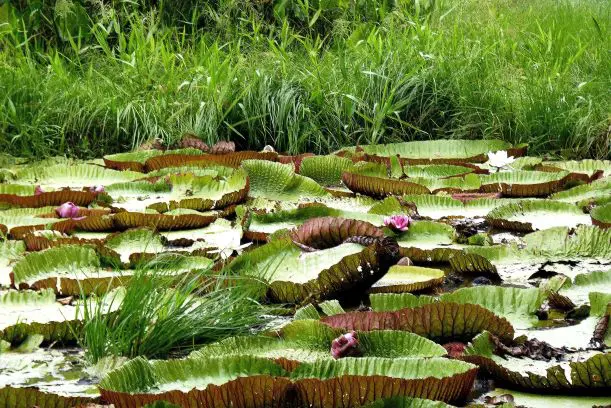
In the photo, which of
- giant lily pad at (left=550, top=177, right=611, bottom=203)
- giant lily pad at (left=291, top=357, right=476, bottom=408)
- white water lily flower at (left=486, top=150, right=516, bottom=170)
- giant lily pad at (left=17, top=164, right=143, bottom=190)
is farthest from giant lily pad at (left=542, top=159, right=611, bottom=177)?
giant lily pad at (left=291, top=357, right=476, bottom=408)

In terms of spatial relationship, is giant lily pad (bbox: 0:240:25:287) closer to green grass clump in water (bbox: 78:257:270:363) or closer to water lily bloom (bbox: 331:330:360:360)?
green grass clump in water (bbox: 78:257:270:363)

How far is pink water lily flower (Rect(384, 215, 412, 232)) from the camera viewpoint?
3275 millimetres

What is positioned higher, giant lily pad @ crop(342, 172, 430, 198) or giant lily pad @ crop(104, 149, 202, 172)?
giant lily pad @ crop(342, 172, 430, 198)

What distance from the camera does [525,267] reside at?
2.99 m

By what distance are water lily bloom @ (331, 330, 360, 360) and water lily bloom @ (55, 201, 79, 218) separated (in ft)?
5.78


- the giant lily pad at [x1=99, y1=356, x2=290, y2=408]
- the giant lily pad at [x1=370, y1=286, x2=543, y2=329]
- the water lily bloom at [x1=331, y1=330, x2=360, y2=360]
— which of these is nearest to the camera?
the giant lily pad at [x1=99, y1=356, x2=290, y2=408]

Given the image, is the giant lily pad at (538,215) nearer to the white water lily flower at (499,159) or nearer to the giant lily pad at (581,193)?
the giant lily pad at (581,193)

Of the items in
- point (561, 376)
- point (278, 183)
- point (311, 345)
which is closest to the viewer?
point (561, 376)

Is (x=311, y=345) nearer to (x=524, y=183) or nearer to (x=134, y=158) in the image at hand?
(x=524, y=183)

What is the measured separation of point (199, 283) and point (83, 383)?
55 cm

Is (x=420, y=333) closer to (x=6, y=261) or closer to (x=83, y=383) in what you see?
(x=83, y=383)

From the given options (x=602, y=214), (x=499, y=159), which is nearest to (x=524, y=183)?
(x=499, y=159)

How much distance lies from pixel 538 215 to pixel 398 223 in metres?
0.63

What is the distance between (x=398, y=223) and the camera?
328 cm
